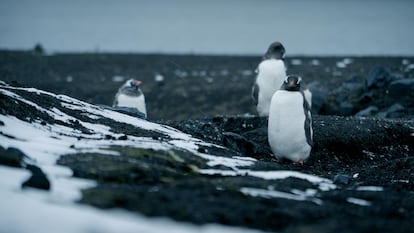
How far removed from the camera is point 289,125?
990 centimetres

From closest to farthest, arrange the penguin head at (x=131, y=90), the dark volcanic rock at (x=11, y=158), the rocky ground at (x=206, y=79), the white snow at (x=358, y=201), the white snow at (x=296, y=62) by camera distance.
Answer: the dark volcanic rock at (x=11, y=158), the white snow at (x=358, y=201), the penguin head at (x=131, y=90), the rocky ground at (x=206, y=79), the white snow at (x=296, y=62)

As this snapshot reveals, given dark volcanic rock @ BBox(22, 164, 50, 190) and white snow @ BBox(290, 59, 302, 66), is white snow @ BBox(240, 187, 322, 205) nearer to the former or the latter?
Result: dark volcanic rock @ BBox(22, 164, 50, 190)

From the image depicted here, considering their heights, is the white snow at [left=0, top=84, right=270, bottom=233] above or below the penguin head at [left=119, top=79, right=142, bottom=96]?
below

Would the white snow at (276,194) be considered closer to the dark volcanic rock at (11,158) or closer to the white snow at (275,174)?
the white snow at (275,174)

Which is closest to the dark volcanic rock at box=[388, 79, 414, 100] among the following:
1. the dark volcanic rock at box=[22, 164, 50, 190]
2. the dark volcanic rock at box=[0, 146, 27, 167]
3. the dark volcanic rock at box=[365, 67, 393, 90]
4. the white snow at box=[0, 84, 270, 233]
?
the dark volcanic rock at box=[365, 67, 393, 90]

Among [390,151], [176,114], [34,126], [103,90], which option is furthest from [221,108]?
[34,126]

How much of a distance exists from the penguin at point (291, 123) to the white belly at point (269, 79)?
3311 millimetres

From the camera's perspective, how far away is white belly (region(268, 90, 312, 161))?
32.3 feet

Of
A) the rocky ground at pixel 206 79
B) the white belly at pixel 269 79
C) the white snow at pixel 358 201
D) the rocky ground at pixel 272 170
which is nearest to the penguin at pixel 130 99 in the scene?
the rocky ground at pixel 272 170

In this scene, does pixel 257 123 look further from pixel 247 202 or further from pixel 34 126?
pixel 247 202

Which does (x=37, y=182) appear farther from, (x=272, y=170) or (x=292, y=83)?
(x=292, y=83)

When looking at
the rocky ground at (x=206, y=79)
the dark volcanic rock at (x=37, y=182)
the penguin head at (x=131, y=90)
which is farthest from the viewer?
the rocky ground at (x=206, y=79)

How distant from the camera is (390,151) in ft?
39.0

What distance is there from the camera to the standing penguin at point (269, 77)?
13422mm
